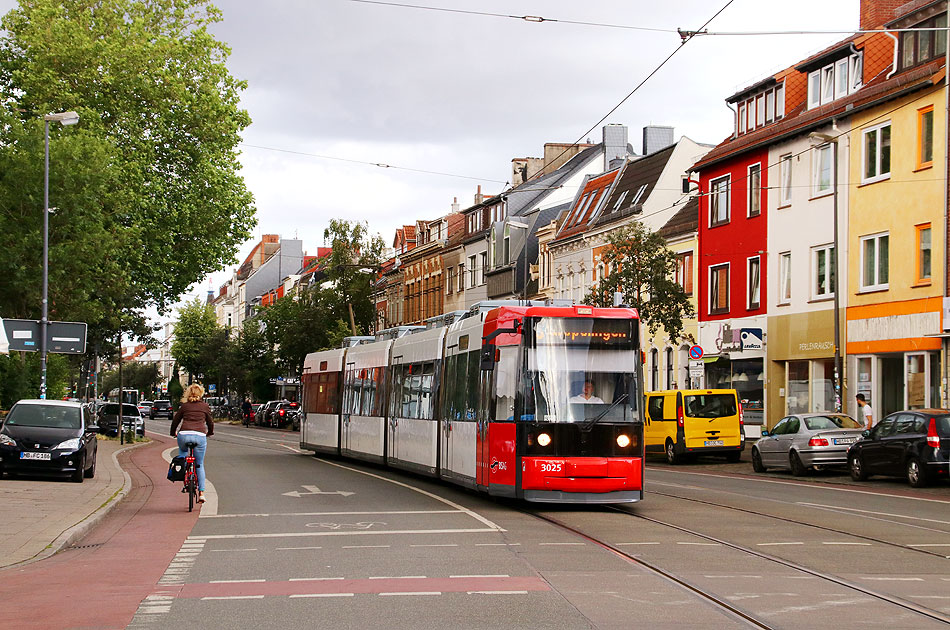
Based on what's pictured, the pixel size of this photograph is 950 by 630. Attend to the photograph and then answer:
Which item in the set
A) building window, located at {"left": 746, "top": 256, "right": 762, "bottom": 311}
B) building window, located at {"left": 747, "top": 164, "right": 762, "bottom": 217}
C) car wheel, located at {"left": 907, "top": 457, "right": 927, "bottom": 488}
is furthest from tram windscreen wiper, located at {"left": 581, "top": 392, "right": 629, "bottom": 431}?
building window, located at {"left": 747, "top": 164, "right": 762, "bottom": 217}

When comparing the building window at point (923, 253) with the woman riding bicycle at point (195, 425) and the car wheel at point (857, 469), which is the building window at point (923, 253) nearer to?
the car wheel at point (857, 469)

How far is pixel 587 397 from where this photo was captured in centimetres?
1864

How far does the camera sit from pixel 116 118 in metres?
46.4

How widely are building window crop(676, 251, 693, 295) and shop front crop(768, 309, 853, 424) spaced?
22.1 ft

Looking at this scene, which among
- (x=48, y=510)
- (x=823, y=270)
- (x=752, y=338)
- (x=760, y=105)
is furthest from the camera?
(x=760, y=105)

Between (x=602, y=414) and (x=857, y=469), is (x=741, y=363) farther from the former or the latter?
(x=602, y=414)

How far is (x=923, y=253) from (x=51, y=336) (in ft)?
73.3

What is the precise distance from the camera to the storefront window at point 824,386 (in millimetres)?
40625

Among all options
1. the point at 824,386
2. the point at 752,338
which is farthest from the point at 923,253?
the point at 752,338

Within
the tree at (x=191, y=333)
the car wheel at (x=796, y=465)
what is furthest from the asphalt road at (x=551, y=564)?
the tree at (x=191, y=333)

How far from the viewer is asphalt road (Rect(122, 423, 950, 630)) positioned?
30.7 feet

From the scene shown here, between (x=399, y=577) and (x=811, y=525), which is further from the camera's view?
(x=811, y=525)

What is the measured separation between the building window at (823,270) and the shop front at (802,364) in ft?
2.05

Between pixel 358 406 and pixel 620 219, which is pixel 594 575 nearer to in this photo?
pixel 358 406
